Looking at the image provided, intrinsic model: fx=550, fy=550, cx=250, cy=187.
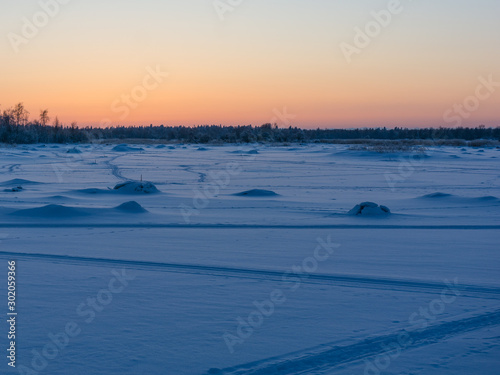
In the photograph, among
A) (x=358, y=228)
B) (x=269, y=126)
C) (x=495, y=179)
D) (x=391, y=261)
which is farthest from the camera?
(x=269, y=126)

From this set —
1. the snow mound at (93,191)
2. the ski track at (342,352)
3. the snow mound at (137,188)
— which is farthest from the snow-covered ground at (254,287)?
the snow mound at (93,191)

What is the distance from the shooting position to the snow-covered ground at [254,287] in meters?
3.50

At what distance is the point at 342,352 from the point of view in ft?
11.7

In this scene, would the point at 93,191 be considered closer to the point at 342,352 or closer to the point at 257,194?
the point at 257,194

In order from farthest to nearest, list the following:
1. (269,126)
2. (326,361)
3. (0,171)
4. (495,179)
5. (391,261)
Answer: (269,126) < (0,171) < (495,179) < (391,261) < (326,361)

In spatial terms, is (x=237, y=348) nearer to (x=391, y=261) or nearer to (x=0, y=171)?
(x=391, y=261)

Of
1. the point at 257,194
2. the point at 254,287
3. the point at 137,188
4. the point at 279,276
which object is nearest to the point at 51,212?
the point at 137,188

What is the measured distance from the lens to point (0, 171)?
20578 millimetres

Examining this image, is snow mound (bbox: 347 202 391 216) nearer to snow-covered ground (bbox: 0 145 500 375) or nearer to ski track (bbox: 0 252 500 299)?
snow-covered ground (bbox: 0 145 500 375)

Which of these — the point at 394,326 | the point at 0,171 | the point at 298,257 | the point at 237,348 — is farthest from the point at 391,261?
the point at 0,171

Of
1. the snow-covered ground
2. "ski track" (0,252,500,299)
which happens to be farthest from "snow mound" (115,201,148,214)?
"ski track" (0,252,500,299)

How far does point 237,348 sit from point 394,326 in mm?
1223

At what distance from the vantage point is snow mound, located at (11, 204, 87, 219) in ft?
31.1

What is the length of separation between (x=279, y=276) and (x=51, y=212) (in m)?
5.48
